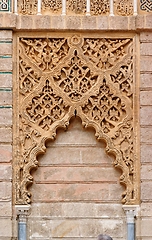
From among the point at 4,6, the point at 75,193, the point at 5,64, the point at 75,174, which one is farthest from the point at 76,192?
the point at 4,6

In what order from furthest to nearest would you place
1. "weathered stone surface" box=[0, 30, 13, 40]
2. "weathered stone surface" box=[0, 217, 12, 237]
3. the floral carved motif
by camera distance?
the floral carved motif → "weathered stone surface" box=[0, 30, 13, 40] → "weathered stone surface" box=[0, 217, 12, 237]

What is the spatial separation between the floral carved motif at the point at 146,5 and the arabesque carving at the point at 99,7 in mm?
372

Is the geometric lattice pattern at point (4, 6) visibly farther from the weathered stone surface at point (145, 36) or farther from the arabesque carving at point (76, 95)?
the weathered stone surface at point (145, 36)

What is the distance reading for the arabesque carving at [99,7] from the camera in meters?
7.88

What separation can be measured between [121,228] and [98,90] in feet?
4.95

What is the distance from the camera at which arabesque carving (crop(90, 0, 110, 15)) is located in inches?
310

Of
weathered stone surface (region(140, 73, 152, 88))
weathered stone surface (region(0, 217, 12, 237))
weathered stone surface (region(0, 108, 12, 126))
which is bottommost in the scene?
weathered stone surface (region(0, 217, 12, 237))

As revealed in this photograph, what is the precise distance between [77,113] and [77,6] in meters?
1.18

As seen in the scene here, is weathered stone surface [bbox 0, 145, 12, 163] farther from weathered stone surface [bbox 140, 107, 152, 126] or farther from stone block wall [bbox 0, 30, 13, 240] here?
weathered stone surface [bbox 140, 107, 152, 126]

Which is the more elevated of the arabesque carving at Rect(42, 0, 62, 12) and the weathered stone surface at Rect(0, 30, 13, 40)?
the arabesque carving at Rect(42, 0, 62, 12)

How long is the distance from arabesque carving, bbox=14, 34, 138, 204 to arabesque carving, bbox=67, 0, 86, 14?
28 cm

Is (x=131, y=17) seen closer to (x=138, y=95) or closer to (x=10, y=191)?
(x=138, y=95)

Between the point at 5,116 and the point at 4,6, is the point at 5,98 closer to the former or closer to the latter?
the point at 5,116

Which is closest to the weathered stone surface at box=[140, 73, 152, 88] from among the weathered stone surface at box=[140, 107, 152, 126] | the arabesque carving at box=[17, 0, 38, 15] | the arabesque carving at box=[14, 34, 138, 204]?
the arabesque carving at box=[14, 34, 138, 204]
